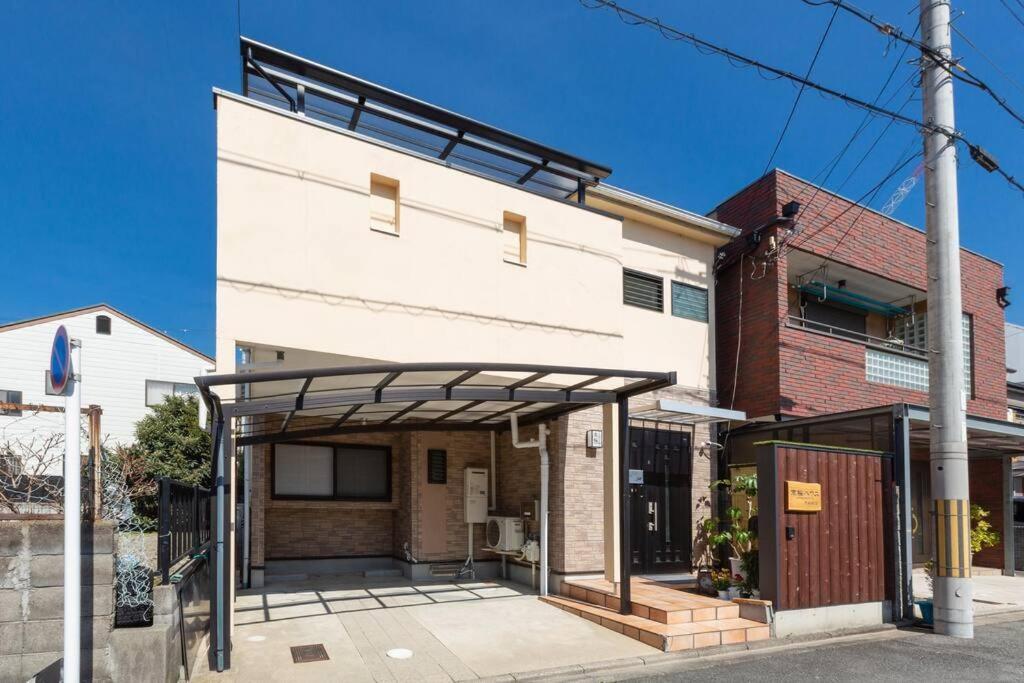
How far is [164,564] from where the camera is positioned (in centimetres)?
563

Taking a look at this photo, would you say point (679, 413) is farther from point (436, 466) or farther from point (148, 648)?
point (148, 648)

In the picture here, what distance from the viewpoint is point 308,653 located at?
23.6 feet

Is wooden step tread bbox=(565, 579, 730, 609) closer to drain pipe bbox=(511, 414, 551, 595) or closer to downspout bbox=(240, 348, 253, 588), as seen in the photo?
drain pipe bbox=(511, 414, 551, 595)

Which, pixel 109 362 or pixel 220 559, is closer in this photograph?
pixel 220 559

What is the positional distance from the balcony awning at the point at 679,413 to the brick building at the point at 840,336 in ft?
3.50

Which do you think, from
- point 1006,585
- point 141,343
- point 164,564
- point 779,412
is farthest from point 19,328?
point 1006,585

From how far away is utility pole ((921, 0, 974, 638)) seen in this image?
8812mm

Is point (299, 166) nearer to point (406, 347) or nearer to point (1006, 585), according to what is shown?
point (406, 347)

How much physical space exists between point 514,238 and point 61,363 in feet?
21.1

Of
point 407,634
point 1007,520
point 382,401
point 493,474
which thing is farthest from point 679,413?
point 1007,520

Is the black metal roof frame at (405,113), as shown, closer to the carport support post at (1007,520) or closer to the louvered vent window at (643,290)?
the louvered vent window at (643,290)

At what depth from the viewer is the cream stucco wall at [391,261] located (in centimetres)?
784

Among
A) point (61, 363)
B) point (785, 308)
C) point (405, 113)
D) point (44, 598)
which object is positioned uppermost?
point (405, 113)

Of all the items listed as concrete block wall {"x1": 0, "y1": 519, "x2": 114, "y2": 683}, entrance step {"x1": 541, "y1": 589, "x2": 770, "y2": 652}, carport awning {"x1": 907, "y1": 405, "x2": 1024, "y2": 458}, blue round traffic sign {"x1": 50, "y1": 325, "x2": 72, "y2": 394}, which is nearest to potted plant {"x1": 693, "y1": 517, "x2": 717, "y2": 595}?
entrance step {"x1": 541, "y1": 589, "x2": 770, "y2": 652}
